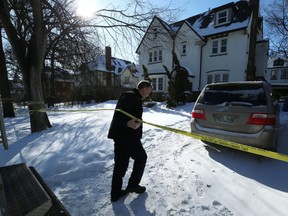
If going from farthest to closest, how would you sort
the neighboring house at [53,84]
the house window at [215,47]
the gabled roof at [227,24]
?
1. the house window at [215,47]
2. the neighboring house at [53,84]
3. the gabled roof at [227,24]

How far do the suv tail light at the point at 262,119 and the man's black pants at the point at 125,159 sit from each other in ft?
8.35

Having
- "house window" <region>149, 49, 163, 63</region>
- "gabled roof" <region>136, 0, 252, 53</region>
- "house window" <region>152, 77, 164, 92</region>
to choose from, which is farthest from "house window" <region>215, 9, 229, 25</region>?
"house window" <region>152, 77, 164, 92</region>

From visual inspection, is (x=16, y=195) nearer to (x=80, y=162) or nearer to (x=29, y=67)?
(x=80, y=162)

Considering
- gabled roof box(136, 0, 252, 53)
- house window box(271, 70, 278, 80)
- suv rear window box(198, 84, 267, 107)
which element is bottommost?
suv rear window box(198, 84, 267, 107)

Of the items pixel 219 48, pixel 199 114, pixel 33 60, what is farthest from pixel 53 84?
pixel 199 114

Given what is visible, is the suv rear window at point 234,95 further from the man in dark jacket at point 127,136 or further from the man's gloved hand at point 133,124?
the man's gloved hand at point 133,124

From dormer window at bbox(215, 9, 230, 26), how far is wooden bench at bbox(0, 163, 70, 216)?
22.3 m

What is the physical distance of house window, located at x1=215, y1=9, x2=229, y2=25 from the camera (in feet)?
64.5

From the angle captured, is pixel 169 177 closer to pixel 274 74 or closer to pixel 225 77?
pixel 225 77

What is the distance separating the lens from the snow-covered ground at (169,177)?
8.76ft

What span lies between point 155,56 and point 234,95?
71.0 feet

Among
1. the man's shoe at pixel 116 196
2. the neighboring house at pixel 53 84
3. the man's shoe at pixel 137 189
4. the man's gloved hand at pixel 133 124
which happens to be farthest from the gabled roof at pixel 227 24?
the man's shoe at pixel 116 196

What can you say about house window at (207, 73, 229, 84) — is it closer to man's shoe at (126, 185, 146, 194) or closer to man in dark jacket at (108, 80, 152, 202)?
man in dark jacket at (108, 80, 152, 202)

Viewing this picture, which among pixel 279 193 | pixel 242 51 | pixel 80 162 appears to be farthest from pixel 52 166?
pixel 242 51
